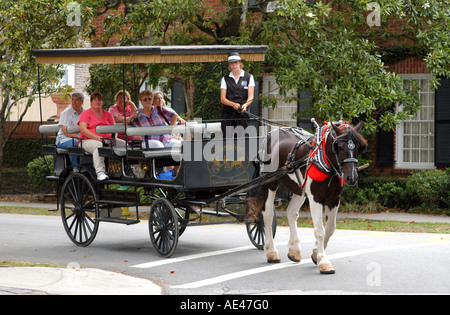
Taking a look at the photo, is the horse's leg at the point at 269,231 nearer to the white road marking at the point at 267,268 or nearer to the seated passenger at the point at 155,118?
the white road marking at the point at 267,268

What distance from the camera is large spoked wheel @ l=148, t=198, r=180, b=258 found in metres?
10.3

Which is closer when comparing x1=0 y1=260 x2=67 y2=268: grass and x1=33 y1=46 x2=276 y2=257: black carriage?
x1=0 y1=260 x2=67 y2=268: grass

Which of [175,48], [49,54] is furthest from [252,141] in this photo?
[49,54]

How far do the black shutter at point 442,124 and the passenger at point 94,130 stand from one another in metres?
9.83

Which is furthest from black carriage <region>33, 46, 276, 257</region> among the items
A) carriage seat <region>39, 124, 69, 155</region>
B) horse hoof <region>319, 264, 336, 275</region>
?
horse hoof <region>319, 264, 336, 275</region>

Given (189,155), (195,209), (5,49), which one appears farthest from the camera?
(5,49)

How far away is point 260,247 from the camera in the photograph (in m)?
11.2

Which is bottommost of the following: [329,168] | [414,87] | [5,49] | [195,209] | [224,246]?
[224,246]

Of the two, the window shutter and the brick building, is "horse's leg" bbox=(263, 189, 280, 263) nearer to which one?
the brick building

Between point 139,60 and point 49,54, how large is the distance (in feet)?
5.80

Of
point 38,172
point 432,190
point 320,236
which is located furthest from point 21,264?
point 38,172

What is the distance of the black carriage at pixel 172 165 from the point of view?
10.2 m

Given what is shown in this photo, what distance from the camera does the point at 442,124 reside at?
18.6m

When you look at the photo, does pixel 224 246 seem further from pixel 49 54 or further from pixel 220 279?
pixel 49 54
